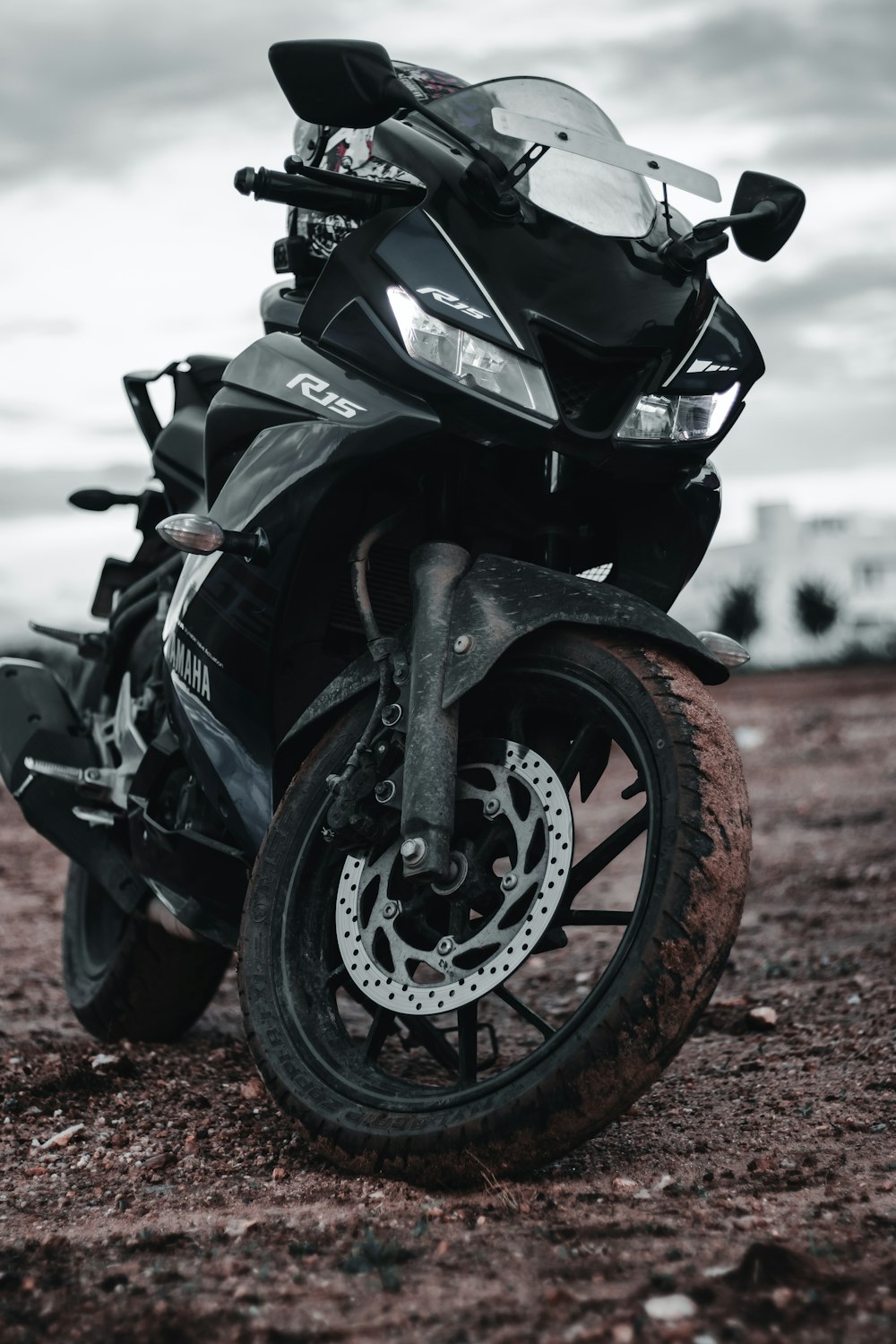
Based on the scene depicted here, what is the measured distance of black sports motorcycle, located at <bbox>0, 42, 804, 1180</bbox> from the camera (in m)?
2.12

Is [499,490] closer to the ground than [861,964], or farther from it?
farther from it

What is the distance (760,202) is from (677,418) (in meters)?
0.58

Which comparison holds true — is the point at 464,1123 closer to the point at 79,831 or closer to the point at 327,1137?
the point at 327,1137

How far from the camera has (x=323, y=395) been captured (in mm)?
2541

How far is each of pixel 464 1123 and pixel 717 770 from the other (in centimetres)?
66

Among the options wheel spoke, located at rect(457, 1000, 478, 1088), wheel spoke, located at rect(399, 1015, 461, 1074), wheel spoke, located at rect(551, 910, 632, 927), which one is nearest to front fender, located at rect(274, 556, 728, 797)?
wheel spoke, located at rect(551, 910, 632, 927)

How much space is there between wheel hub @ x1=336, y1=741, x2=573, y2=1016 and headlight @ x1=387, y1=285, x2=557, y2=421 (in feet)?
1.93

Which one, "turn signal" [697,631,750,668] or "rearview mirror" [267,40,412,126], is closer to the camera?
"rearview mirror" [267,40,412,126]

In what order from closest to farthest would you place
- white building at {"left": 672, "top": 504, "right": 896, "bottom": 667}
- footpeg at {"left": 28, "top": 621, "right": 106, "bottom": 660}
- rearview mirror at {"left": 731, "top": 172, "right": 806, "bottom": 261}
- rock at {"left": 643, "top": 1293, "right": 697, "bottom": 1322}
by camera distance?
1. rock at {"left": 643, "top": 1293, "right": 697, "bottom": 1322}
2. rearview mirror at {"left": 731, "top": 172, "right": 806, "bottom": 261}
3. footpeg at {"left": 28, "top": 621, "right": 106, "bottom": 660}
4. white building at {"left": 672, "top": 504, "right": 896, "bottom": 667}

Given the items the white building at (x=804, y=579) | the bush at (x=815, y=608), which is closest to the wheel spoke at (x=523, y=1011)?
the white building at (x=804, y=579)

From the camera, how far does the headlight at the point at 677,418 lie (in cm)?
245

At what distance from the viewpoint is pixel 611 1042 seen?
6.52 feet

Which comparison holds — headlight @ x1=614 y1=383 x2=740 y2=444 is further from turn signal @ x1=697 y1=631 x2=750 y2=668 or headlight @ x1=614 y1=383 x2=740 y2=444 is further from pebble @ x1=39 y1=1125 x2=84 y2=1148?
pebble @ x1=39 y1=1125 x2=84 y2=1148

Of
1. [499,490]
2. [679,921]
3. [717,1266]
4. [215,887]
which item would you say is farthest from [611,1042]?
[215,887]
